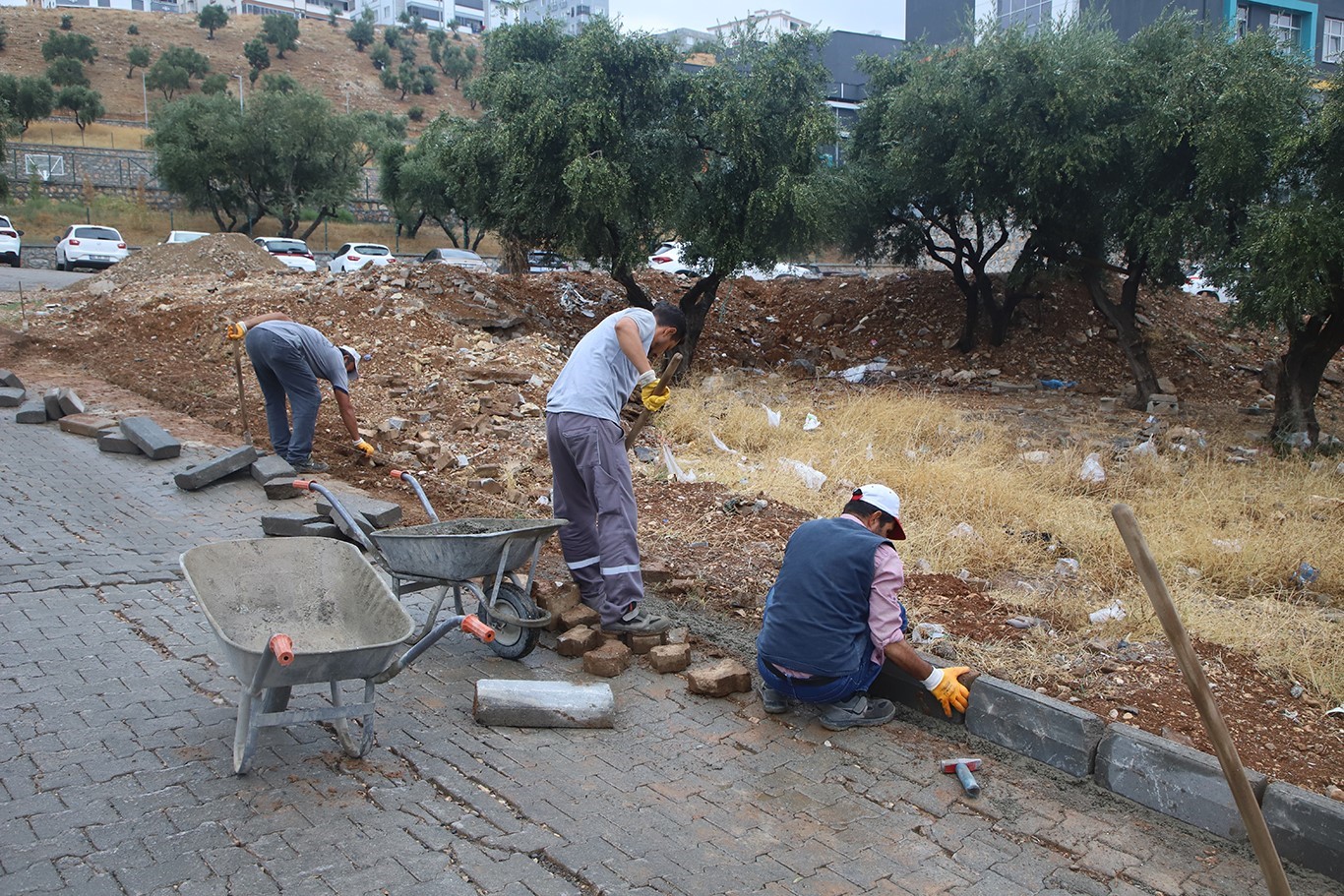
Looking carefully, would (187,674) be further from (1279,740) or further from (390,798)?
(1279,740)

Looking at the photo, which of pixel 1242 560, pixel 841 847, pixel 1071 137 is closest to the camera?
pixel 841 847

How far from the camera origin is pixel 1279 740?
411 cm

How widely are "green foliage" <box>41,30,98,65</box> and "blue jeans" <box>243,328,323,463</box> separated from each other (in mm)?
67593

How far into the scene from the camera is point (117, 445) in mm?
8773

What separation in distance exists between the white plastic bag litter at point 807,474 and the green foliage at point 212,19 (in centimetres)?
8126

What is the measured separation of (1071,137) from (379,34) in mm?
83581

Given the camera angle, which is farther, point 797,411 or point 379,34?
point 379,34

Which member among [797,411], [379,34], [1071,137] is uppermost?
[379,34]

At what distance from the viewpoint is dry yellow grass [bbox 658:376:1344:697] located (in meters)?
5.45

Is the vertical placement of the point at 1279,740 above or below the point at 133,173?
below

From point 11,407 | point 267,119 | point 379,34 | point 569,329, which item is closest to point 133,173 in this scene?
point 267,119

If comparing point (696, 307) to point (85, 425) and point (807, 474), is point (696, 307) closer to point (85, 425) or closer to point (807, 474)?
point (807, 474)

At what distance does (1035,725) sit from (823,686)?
2.72 feet

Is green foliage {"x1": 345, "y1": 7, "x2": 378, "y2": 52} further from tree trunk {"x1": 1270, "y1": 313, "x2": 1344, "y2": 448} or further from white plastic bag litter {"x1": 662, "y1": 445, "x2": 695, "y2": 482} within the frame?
white plastic bag litter {"x1": 662, "y1": 445, "x2": 695, "y2": 482}
